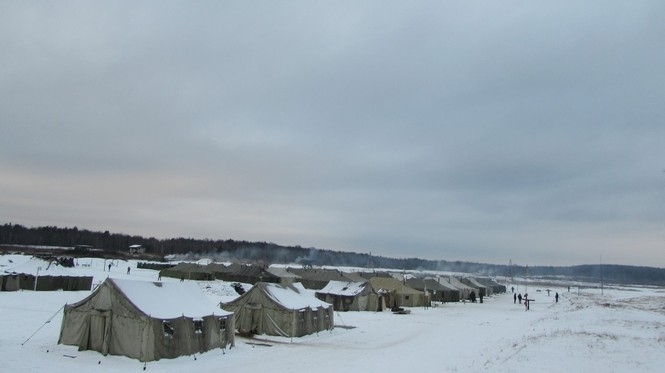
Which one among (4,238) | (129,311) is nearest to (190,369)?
(129,311)

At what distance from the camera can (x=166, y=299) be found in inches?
810

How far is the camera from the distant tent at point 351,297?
43.2 meters

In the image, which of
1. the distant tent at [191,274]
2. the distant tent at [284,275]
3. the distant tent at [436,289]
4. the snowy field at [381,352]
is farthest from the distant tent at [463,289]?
the snowy field at [381,352]

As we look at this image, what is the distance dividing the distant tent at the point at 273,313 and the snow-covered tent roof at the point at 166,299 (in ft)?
14.5

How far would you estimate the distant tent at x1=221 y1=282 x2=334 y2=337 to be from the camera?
84.3ft

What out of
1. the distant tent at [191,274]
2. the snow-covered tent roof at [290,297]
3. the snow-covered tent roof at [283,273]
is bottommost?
the distant tent at [191,274]

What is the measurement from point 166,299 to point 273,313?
279 inches

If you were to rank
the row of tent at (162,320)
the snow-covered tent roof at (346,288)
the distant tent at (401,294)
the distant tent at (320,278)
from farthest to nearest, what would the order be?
the distant tent at (320,278) < the distant tent at (401,294) < the snow-covered tent roof at (346,288) < the row of tent at (162,320)

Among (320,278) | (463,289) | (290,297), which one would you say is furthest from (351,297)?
(463,289)

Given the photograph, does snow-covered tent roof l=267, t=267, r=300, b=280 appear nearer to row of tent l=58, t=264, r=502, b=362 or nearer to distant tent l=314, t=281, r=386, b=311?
distant tent l=314, t=281, r=386, b=311

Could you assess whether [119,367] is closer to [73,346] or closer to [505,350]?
[73,346]

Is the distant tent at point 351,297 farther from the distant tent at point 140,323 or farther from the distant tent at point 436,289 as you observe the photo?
the distant tent at point 140,323

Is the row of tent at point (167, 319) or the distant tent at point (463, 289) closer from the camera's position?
the row of tent at point (167, 319)

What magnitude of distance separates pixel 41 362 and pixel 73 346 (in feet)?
9.48
